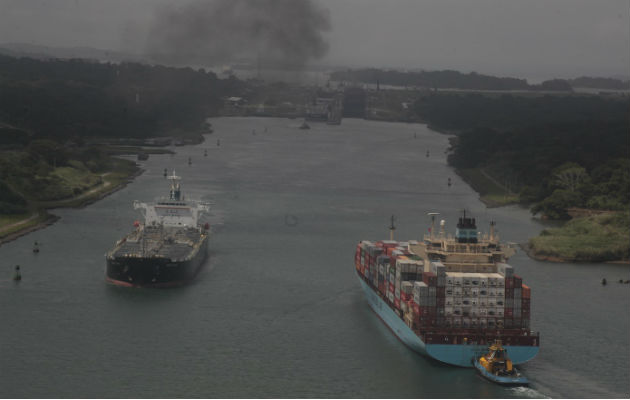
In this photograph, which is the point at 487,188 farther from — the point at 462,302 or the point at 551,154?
the point at 462,302

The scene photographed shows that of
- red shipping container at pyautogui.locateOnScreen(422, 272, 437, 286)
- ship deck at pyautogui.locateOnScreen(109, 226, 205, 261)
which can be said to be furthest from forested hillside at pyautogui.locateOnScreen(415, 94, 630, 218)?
red shipping container at pyautogui.locateOnScreen(422, 272, 437, 286)

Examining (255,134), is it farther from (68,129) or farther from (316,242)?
(316,242)

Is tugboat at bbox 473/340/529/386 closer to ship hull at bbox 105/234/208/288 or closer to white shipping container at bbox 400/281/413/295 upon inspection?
white shipping container at bbox 400/281/413/295

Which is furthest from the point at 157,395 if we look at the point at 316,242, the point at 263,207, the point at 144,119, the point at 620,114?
the point at 620,114

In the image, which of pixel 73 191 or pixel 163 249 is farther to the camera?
pixel 73 191

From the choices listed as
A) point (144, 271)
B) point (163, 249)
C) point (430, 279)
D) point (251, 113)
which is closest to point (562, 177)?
point (163, 249)

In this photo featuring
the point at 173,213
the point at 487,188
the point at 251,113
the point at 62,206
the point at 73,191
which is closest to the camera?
the point at 173,213
